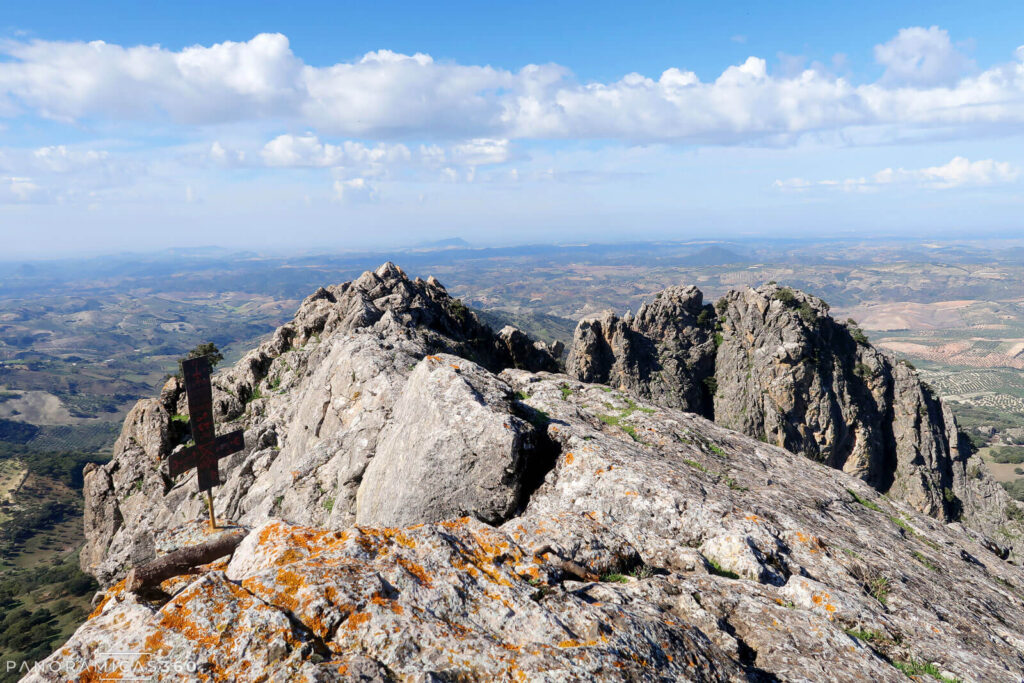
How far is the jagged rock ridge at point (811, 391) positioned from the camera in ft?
201

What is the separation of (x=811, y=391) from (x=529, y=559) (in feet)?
216

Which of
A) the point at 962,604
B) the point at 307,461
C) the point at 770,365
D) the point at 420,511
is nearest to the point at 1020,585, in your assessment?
the point at 962,604

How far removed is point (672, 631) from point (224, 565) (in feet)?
28.2

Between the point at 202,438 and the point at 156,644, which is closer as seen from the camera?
the point at 156,644

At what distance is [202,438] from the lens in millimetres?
→ 13023

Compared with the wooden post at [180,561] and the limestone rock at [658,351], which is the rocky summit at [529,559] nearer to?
the wooden post at [180,561]

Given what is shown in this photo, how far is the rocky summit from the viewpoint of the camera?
7.21m

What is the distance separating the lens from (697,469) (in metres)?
16.6

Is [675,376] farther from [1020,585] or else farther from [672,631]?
[672,631]

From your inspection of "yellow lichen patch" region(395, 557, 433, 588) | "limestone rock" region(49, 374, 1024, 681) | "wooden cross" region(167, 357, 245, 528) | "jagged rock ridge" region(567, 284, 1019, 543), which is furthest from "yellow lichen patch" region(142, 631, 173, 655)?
"jagged rock ridge" region(567, 284, 1019, 543)

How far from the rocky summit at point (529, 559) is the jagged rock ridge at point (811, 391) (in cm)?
4503

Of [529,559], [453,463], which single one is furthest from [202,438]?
[529,559]

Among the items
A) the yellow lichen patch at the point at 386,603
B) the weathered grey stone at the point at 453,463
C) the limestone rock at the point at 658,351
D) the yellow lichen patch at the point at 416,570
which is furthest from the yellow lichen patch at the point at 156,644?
the limestone rock at the point at 658,351

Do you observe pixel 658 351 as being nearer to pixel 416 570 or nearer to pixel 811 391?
pixel 811 391
